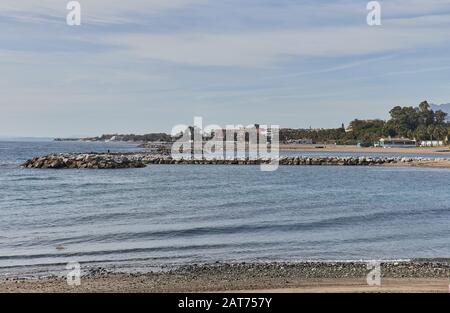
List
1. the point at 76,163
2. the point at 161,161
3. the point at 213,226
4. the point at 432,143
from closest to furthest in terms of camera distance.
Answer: the point at 213,226 < the point at 76,163 < the point at 161,161 < the point at 432,143

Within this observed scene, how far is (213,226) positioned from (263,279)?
9.91 m

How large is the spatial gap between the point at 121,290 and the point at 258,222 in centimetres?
1311

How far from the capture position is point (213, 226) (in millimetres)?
24641

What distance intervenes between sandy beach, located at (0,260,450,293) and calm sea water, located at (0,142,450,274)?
55.0 inches

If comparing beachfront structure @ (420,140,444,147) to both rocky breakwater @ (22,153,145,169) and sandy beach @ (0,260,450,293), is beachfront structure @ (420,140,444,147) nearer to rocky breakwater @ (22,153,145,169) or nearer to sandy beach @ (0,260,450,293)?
rocky breakwater @ (22,153,145,169)

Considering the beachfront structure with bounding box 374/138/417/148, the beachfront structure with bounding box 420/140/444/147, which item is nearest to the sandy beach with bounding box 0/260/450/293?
the beachfront structure with bounding box 420/140/444/147

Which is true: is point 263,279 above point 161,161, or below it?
below

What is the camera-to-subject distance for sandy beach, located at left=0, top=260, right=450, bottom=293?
Answer: 44.7 ft

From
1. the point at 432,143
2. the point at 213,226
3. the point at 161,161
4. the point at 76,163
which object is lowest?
the point at 213,226

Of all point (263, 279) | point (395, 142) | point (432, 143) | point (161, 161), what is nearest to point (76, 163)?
point (161, 161)

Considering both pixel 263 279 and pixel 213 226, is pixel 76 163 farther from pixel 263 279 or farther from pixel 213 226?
pixel 263 279

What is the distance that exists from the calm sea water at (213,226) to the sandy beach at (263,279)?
55.0 inches

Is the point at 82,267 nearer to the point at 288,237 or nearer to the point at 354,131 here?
the point at 288,237

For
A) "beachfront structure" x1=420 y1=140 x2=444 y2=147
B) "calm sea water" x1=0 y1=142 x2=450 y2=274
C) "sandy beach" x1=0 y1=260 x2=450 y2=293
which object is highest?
"beachfront structure" x1=420 y1=140 x2=444 y2=147
